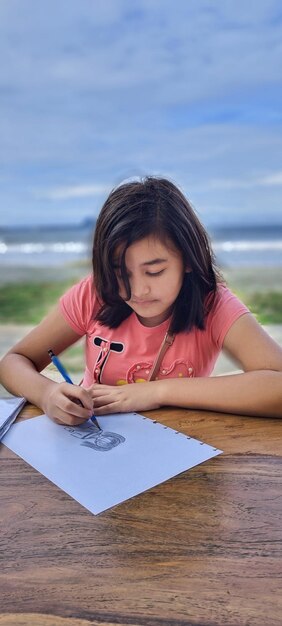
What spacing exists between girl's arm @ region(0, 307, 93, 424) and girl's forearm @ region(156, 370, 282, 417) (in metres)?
0.15

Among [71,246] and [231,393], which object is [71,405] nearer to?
[231,393]

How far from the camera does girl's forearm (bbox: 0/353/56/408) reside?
2.83ft

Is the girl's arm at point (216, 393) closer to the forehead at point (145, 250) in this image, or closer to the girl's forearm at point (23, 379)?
the girl's forearm at point (23, 379)

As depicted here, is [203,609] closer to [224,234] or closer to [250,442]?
[250,442]

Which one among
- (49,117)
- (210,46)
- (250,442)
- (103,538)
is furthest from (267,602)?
(49,117)

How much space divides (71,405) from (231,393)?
0.26 m

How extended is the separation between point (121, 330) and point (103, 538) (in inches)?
24.5

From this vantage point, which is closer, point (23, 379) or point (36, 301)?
point (23, 379)

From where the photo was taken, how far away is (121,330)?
1.08 metres

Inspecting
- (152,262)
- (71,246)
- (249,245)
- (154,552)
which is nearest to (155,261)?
(152,262)

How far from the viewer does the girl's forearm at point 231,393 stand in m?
0.79

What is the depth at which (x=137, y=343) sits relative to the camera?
1.06 metres

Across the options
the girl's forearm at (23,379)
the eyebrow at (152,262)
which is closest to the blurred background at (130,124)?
the eyebrow at (152,262)

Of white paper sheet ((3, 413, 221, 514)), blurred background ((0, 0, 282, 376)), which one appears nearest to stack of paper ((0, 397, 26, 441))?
white paper sheet ((3, 413, 221, 514))
